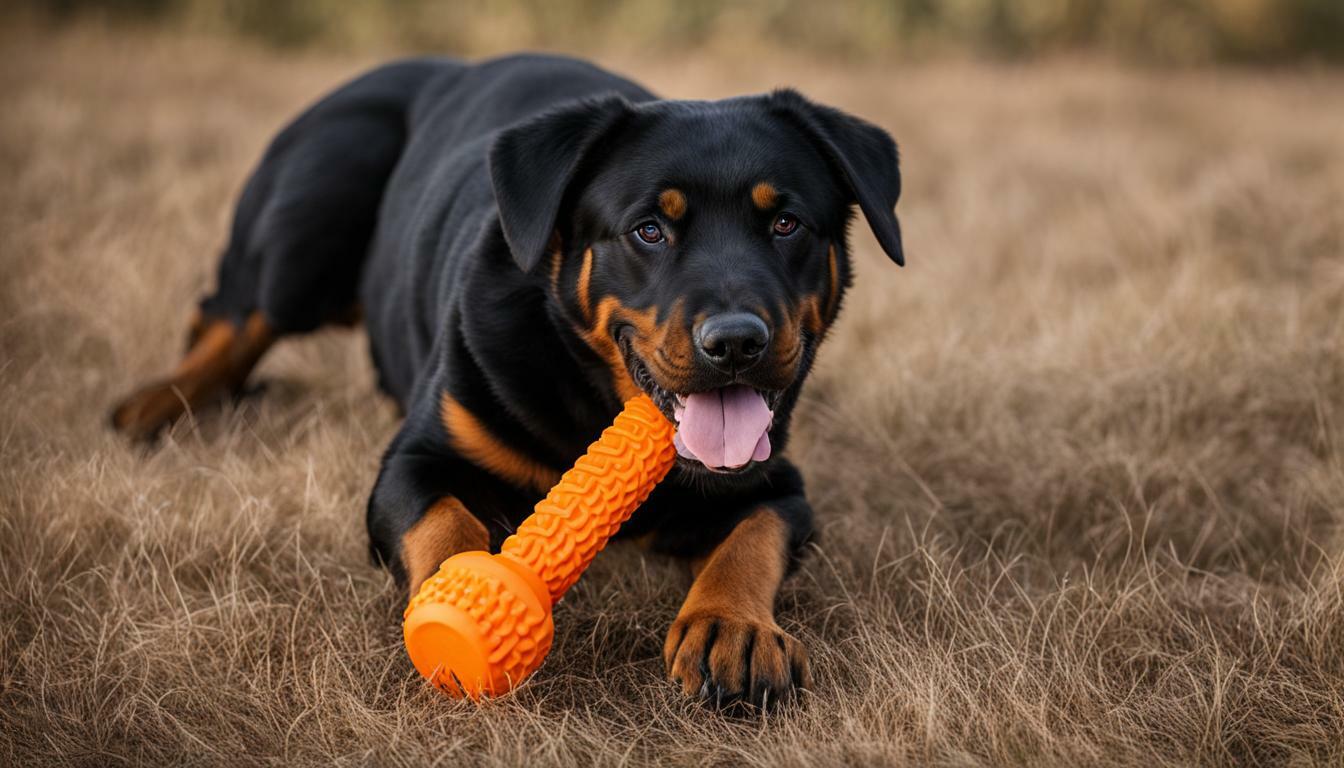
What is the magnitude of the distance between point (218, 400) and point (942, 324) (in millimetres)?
2742

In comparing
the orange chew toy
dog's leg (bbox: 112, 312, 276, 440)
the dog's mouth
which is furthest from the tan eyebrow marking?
dog's leg (bbox: 112, 312, 276, 440)

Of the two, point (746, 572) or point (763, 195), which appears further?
point (763, 195)

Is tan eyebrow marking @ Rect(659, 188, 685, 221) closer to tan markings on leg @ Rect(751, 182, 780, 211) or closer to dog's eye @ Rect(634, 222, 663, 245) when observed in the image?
dog's eye @ Rect(634, 222, 663, 245)

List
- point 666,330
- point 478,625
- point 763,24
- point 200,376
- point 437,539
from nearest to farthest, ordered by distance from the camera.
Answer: point 478,625, point 666,330, point 437,539, point 200,376, point 763,24

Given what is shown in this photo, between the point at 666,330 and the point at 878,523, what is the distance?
109 cm

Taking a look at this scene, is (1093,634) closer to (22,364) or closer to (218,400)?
(218,400)

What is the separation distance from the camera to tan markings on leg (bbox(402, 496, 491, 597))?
2605 mm

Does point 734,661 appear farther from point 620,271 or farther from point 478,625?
point 620,271

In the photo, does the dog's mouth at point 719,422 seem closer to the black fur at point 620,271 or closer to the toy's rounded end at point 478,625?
the black fur at point 620,271

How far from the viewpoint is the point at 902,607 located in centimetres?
283

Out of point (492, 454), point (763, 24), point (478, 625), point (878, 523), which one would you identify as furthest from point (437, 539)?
point (763, 24)

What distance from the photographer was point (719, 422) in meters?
2.59

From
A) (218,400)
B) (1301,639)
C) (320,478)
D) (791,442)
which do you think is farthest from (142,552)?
(1301,639)

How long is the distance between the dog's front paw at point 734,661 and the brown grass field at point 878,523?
6 centimetres
